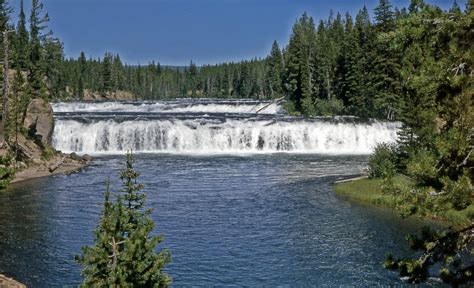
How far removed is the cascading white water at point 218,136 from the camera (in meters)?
61.7

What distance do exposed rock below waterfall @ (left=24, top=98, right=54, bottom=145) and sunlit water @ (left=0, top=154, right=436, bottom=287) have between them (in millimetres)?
12184

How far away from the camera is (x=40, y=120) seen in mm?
56344

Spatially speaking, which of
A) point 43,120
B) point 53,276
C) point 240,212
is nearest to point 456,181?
point 53,276

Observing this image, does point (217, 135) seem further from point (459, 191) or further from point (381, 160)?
point (459, 191)

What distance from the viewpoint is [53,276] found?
71.7 ft

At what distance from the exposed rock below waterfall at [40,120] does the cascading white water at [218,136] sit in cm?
429

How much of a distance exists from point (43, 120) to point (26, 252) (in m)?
33.8

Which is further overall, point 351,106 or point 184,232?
point 351,106

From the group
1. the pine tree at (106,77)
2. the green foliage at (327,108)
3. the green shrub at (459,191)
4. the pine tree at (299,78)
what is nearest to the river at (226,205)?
the green shrub at (459,191)

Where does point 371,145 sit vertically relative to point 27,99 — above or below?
below

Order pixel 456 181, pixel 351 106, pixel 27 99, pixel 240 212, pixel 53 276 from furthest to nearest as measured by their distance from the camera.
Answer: pixel 351 106
pixel 27 99
pixel 240 212
pixel 53 276
pixel 456 181

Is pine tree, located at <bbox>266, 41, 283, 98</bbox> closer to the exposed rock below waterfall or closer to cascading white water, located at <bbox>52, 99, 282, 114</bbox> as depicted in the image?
cascading white water, located at <bbox>52, 99, 282, 114</bbox>

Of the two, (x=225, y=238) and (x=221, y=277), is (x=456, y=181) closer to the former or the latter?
(x=221, y=277)

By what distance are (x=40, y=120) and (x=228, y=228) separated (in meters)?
33.6
